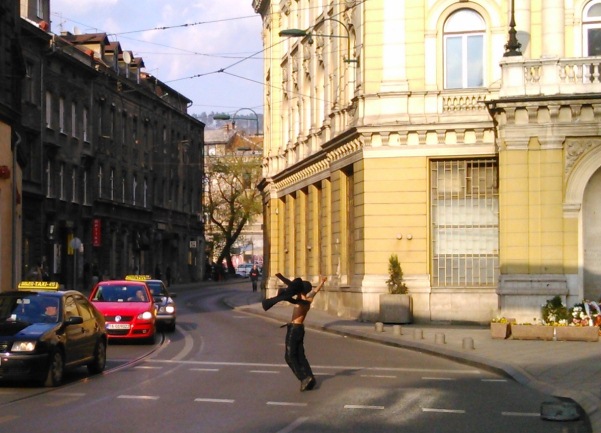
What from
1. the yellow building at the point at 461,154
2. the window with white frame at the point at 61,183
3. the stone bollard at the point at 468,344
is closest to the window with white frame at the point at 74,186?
the window with white frame at the point at 61,183

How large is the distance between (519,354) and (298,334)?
7.47m

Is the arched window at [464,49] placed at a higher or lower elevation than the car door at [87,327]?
higher

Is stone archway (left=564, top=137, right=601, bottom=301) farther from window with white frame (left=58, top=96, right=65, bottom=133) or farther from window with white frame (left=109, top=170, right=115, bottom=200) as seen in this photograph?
window with white frame (left=109, top=170, right=115, bottom=200)

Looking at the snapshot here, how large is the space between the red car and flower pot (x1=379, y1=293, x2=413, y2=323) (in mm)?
8932

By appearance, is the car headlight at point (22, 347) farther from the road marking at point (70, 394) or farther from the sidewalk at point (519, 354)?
the sidewalk at point (519, 354)

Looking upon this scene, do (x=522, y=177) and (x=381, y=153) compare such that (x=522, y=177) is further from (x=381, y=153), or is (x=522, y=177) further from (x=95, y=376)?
(x=95, y=376)

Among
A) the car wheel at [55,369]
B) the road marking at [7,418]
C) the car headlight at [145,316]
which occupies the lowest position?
the road marking at [7,418]

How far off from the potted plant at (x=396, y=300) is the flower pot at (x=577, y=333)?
26.9ft

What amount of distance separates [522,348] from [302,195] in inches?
954

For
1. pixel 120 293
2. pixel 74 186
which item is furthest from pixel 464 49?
pixel 74 186

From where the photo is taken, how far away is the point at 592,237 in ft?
99.8

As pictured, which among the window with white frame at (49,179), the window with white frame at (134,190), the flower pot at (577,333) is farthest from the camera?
the window with white frame at (134,190)

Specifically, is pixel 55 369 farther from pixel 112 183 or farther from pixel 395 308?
pixel 112 183

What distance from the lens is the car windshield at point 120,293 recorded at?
27688 millimetres
